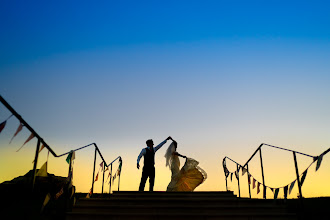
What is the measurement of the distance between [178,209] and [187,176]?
13.3 ft

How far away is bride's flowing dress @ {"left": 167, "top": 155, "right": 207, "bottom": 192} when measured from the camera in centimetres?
902

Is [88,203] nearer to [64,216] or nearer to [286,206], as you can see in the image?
[64,216]

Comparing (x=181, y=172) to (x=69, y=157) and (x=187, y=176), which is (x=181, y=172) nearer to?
(x=187, y=176)

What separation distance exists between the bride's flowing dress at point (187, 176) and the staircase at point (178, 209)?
10.6 ft

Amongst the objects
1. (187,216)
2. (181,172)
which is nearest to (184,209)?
(187,216)

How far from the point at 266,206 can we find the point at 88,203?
3.63 metres

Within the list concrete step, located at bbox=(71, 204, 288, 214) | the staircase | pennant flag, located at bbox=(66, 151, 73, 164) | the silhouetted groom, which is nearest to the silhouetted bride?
the silhouetted groom

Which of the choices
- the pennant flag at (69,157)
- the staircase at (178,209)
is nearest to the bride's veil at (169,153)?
the staircase at (178,209)

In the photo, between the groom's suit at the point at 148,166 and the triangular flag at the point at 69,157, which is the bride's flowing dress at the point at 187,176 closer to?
the groom's suit at the point at 148,166

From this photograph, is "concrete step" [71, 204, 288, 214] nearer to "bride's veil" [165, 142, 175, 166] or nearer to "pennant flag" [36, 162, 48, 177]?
"pennant flag" [36, 162, 48, 177]

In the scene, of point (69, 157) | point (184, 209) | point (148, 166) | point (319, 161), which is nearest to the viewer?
point (319, 161)

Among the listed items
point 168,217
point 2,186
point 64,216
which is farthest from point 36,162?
point 2,186

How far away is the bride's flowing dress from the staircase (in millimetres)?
3240

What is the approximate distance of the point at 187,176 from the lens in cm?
907
